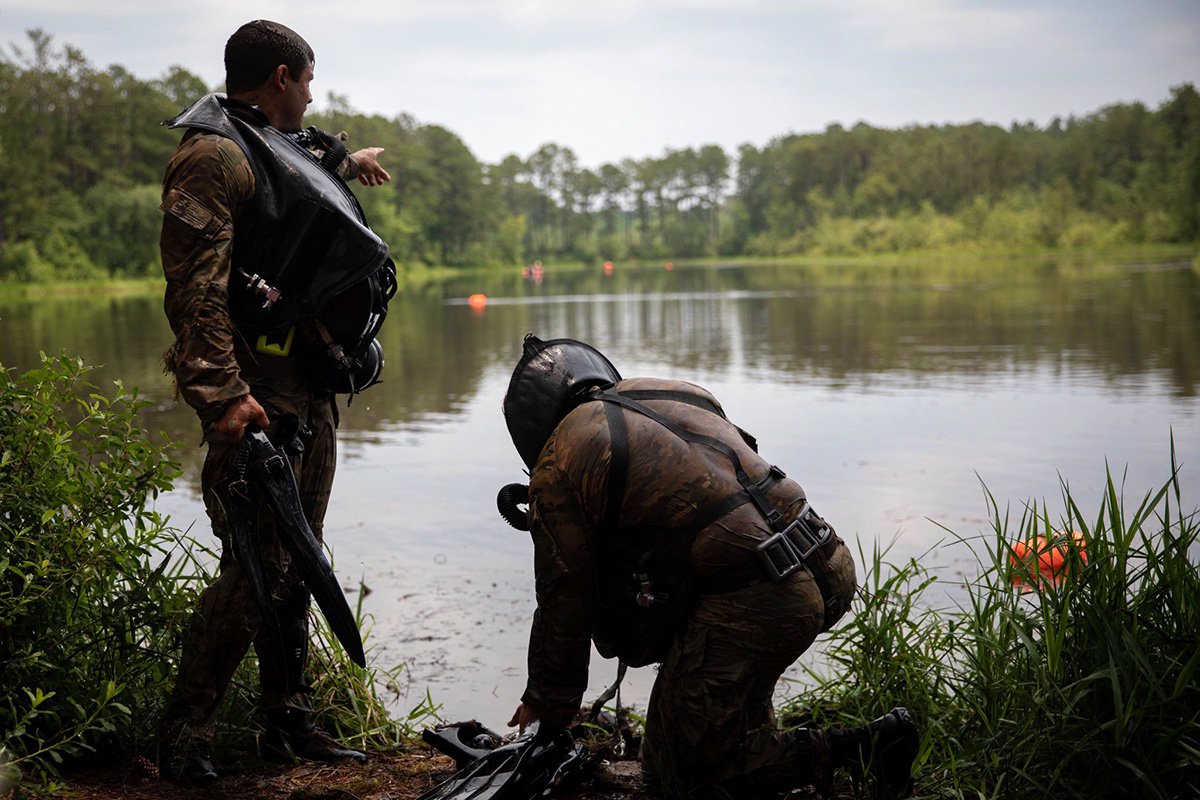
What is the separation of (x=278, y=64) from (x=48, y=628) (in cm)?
196

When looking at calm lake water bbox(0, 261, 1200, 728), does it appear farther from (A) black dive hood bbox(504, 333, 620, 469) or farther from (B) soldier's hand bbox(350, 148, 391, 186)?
(B) soldier's hand bbox(350, 148, 391, 186)

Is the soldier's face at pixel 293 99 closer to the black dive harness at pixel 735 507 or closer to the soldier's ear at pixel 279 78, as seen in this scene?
the soldier's ear at pixel 279 78

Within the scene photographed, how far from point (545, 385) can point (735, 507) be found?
2.18 ft

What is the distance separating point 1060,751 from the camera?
2842 mm

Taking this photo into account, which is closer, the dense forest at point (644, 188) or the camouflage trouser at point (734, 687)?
the camouflage trouser at point (734, 687)

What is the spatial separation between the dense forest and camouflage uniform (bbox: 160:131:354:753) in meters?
52.7

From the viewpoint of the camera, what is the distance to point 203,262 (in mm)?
3295

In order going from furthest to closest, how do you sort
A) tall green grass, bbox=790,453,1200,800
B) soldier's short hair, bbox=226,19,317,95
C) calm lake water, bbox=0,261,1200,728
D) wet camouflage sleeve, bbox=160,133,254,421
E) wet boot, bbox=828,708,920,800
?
calm lake water, bbox=0,261,1200,728 < soldier's short hair, bbox=226,19,317,95 < wet camouflage sleeve, bbox=160,133,254,421 < wet boot, bbox=828,708,920,800 < tall green grass, bbox=790,453,1200,800

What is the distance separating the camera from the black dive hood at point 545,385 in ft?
10.4

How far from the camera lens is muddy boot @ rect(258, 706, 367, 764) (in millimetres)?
3668

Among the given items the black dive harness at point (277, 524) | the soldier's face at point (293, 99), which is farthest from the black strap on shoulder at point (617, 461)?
the soldier's face at point (293, 99)

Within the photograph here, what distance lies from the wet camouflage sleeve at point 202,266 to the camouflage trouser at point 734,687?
156cm

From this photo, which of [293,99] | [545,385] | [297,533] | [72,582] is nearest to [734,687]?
[545,385]

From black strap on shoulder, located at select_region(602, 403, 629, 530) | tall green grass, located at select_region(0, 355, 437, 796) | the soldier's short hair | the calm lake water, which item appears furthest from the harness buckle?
the soldier's short hair
